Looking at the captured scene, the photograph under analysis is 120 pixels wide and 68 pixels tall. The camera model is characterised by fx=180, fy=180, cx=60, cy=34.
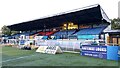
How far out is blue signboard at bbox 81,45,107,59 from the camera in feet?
48.2

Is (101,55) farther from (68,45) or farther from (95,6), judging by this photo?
(95,6)

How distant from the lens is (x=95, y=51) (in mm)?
15531

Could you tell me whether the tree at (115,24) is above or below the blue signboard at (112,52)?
above

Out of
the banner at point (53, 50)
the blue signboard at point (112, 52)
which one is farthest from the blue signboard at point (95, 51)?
the banner at point (53, 50)

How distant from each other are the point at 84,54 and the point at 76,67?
20.1 ft

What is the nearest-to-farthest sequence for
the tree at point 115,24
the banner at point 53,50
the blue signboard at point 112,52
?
1. the blue signboard at point 112,52
2. the banner at point 53,50
3. the tree at point 115,24

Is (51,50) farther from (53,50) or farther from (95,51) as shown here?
(95,51)

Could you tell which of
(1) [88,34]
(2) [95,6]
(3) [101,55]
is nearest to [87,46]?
A: (3) [101,55]

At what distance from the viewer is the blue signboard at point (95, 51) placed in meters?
14.7

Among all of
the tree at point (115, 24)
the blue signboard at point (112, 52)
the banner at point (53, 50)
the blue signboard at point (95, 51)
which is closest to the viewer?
the blue signboard at point (112, 52)

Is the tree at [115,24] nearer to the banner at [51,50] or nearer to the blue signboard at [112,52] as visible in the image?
the banner at [51,50]

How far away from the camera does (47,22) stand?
4325 cm

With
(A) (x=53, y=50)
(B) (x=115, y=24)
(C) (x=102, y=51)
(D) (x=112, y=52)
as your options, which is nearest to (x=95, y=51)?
(C) (x=102, y=51)

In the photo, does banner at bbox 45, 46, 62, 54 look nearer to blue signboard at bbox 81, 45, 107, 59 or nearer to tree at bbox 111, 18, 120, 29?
blue signboard at bbox 81, 45, 107, 59
